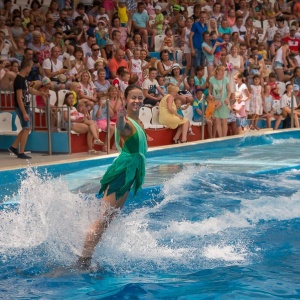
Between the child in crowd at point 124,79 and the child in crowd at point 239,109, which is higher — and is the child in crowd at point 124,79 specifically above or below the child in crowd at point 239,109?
above

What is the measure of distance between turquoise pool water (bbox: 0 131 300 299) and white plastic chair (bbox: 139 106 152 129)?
3895 millimetres

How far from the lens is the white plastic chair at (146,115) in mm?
Result: 13195

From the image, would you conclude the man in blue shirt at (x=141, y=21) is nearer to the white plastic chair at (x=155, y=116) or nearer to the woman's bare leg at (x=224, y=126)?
the woman's bare leg at (x=224, y=126)

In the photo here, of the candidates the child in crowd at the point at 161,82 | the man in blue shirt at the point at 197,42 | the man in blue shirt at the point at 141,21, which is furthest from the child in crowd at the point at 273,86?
the child in crowd at the point at 161,82

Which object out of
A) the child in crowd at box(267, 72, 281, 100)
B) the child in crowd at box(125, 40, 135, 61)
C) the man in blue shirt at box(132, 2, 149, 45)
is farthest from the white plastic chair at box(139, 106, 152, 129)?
the child in crowd at box(267, 72, 281, 100)

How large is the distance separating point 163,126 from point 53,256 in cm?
757

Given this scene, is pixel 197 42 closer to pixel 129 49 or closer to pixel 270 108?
pixel 129 49

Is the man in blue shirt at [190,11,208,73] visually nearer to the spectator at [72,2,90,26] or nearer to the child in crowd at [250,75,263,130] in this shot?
the child in crowd at [250,75,263,130]

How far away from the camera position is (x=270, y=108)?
15.8 m

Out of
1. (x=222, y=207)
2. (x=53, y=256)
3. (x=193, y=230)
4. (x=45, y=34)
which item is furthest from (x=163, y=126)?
(x=53, y=256)

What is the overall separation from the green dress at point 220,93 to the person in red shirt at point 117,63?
169 cm

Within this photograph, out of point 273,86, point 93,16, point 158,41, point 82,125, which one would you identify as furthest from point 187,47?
point 82,125

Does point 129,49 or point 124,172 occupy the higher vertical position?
point 129,49

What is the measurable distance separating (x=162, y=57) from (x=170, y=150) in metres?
3.22
